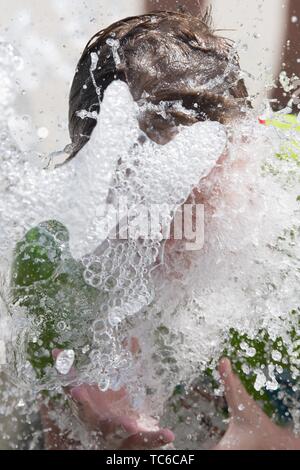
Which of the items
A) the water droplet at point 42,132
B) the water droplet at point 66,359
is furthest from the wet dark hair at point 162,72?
the water droplet at point 42,132

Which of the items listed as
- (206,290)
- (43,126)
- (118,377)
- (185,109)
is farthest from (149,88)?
(43,126)

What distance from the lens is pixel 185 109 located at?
1.33 metres

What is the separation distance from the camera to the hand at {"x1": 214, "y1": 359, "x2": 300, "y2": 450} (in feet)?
3.93

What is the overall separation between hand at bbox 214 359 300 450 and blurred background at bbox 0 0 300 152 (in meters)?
1.18

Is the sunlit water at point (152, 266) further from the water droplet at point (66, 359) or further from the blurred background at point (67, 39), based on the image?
the blurred background at point (67, 39)

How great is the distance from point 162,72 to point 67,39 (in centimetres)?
108

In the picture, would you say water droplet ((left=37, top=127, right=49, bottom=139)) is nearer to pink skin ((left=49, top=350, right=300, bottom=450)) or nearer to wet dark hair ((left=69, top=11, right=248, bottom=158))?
wet dark hair ((left=69, top=11, right=248, bottom=158))

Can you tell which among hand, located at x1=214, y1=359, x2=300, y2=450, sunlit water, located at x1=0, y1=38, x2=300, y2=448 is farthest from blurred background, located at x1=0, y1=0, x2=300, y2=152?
hand, located at x1=214, y1=359, x2=300, y2=450

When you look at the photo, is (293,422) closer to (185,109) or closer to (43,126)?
(185,109)

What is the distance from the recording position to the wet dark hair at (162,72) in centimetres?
132

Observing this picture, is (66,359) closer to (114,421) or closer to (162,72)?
(114,421)

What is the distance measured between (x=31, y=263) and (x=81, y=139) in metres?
0.28

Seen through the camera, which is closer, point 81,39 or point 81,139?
point 81,139
